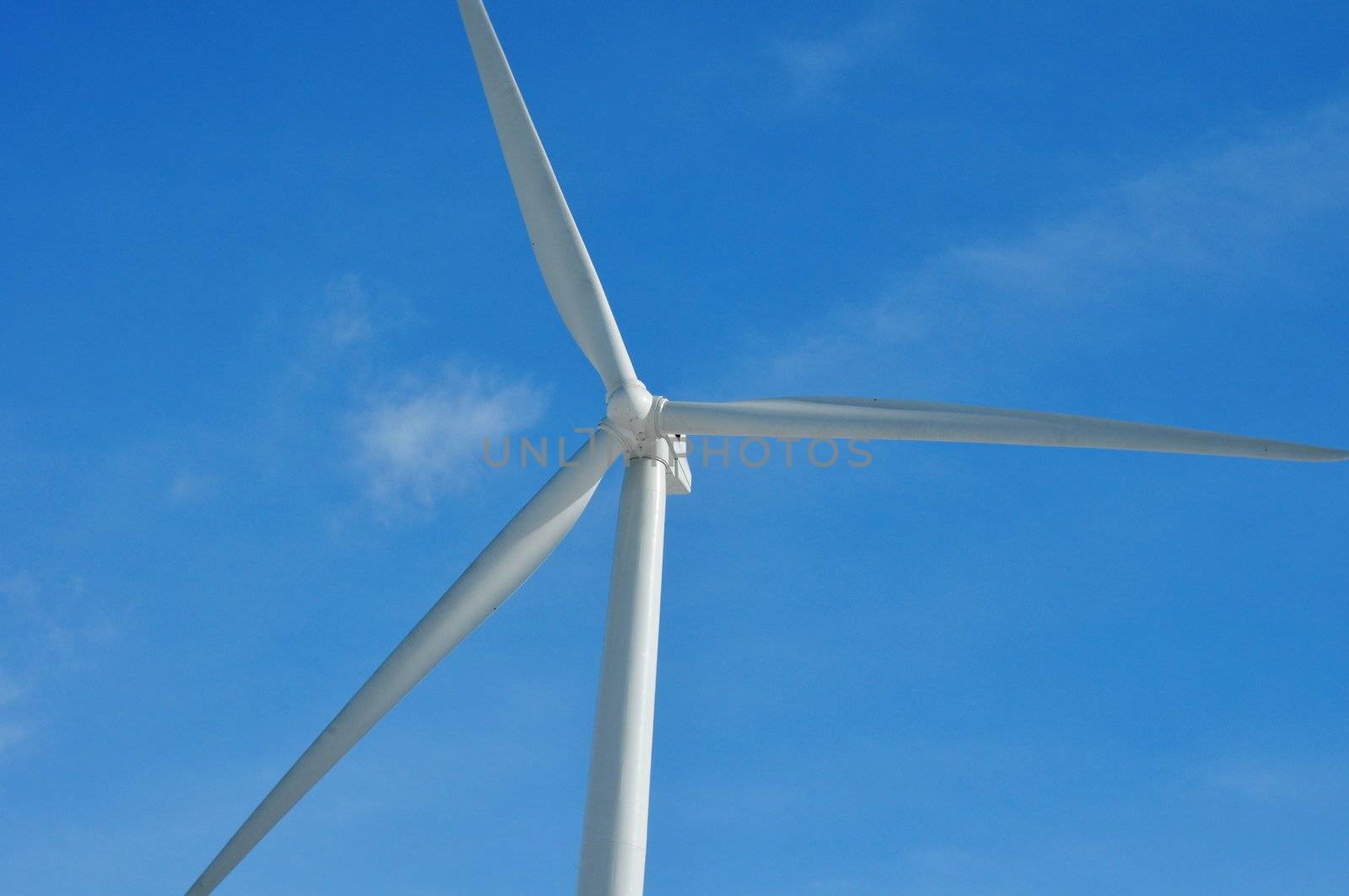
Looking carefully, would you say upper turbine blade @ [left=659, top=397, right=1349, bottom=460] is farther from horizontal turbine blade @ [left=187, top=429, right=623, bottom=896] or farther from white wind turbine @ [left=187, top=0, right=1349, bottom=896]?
horizontal turbine blade @ [left=187, top=429, right=623, bottom=896]

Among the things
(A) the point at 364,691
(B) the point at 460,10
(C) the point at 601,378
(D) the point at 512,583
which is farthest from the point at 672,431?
(B) the point at 460,10

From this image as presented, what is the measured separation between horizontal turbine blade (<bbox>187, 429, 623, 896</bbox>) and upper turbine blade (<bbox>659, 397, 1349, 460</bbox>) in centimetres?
287

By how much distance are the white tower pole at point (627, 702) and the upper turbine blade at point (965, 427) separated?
4.97 ft

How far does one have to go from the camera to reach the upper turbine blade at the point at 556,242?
2184 centimetres

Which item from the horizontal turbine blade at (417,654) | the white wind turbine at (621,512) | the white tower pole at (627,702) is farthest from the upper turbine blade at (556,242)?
the horizontal turbine blade at (417,654)

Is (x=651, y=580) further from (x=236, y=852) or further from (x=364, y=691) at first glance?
(x=236, y=852)

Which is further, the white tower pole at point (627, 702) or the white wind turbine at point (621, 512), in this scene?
the white wind turbine at point (621, 512)

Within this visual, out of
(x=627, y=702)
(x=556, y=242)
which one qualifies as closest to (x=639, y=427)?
(x=556, y=242)

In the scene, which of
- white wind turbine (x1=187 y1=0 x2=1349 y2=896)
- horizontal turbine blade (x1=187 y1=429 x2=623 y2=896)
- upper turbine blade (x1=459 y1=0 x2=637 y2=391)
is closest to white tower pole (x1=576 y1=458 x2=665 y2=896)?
white wind turbine (x1=187 y1=0 x2=1349 y2=896)

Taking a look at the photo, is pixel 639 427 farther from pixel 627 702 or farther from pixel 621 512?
pixel 627 702

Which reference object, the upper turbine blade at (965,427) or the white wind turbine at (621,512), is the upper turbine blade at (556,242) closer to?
the white wind turbine at (621,512)

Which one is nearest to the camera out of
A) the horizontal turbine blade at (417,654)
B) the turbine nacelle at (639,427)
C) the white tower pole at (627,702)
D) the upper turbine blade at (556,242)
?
the white tower pole at (627,702)

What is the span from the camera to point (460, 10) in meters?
23.6

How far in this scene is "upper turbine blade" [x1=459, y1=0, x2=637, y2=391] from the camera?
2184cm
